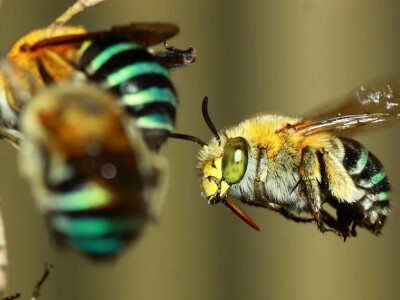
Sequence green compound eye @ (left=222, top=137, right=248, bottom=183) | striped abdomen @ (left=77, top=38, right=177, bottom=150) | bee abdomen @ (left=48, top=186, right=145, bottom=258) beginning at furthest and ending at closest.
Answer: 1. green compound eye @ (left=222, top=137, right=248, bottom=183)
2. striped abdomen @ (left=77, top=38, right=177, bottom=150)
3. bee abdomen @ (left=48, top=186, right=145, bottom=258)

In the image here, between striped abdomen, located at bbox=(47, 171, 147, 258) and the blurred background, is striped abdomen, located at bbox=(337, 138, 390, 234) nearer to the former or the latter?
striped abdomen, located at bbox=(47, 171, 147, 258)

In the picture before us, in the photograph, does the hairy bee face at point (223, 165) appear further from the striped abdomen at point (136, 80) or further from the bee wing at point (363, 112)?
the striped abdomen at point (136, 80)

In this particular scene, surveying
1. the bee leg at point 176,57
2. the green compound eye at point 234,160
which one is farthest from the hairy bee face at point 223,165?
the bee leg at point 176,57

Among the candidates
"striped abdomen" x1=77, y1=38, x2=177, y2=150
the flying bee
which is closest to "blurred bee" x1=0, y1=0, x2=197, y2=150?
"striped abdomen" x1=77, y1=38, x2=177, y2=150

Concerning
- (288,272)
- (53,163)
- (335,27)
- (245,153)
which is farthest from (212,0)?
(53,163)

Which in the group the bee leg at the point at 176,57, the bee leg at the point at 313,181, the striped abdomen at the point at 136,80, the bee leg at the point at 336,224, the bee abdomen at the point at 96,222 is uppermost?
the bee leg at the point at 176,57

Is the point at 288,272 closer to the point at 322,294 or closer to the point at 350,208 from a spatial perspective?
the point at 322,294

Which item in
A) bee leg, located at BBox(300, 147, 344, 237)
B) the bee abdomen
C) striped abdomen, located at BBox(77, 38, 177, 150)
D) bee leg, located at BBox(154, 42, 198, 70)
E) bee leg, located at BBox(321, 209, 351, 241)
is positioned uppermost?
bee leg, located at BBox(154, 42, 198, 70)
